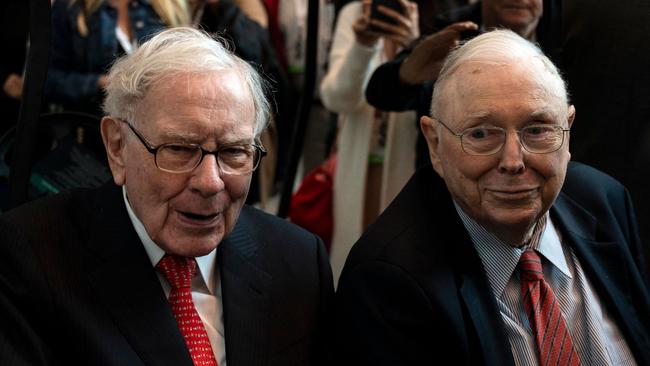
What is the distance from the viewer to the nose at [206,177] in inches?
72.1

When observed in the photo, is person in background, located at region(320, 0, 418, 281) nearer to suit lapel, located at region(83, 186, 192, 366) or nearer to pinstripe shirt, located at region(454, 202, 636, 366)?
pinstripe shirt, located at region(454, 202, 636, 366)

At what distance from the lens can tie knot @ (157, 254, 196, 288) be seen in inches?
76.3

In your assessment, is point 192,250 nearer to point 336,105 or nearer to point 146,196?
point 146,196

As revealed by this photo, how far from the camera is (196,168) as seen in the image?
183 cm

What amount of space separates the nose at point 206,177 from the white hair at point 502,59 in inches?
20.0

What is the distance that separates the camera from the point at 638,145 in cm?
250

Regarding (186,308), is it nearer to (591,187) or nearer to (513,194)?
(513,194)

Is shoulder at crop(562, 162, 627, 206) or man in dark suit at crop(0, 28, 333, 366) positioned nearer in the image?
man in dark suit at crop(0, 28, 333, 366)

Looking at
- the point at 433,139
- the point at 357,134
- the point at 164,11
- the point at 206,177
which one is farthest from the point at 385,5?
the point at 206,177

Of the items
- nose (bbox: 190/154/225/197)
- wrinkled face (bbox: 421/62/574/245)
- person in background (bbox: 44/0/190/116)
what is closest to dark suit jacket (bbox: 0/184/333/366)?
nose (bbox: 190/154/225/197)

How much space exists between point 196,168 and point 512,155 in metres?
0.65

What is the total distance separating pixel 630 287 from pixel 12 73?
2.37 meters

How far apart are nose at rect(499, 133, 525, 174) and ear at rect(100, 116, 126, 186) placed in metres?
0.79

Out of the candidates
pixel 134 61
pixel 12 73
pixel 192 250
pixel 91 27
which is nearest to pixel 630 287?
pixel 192 250
